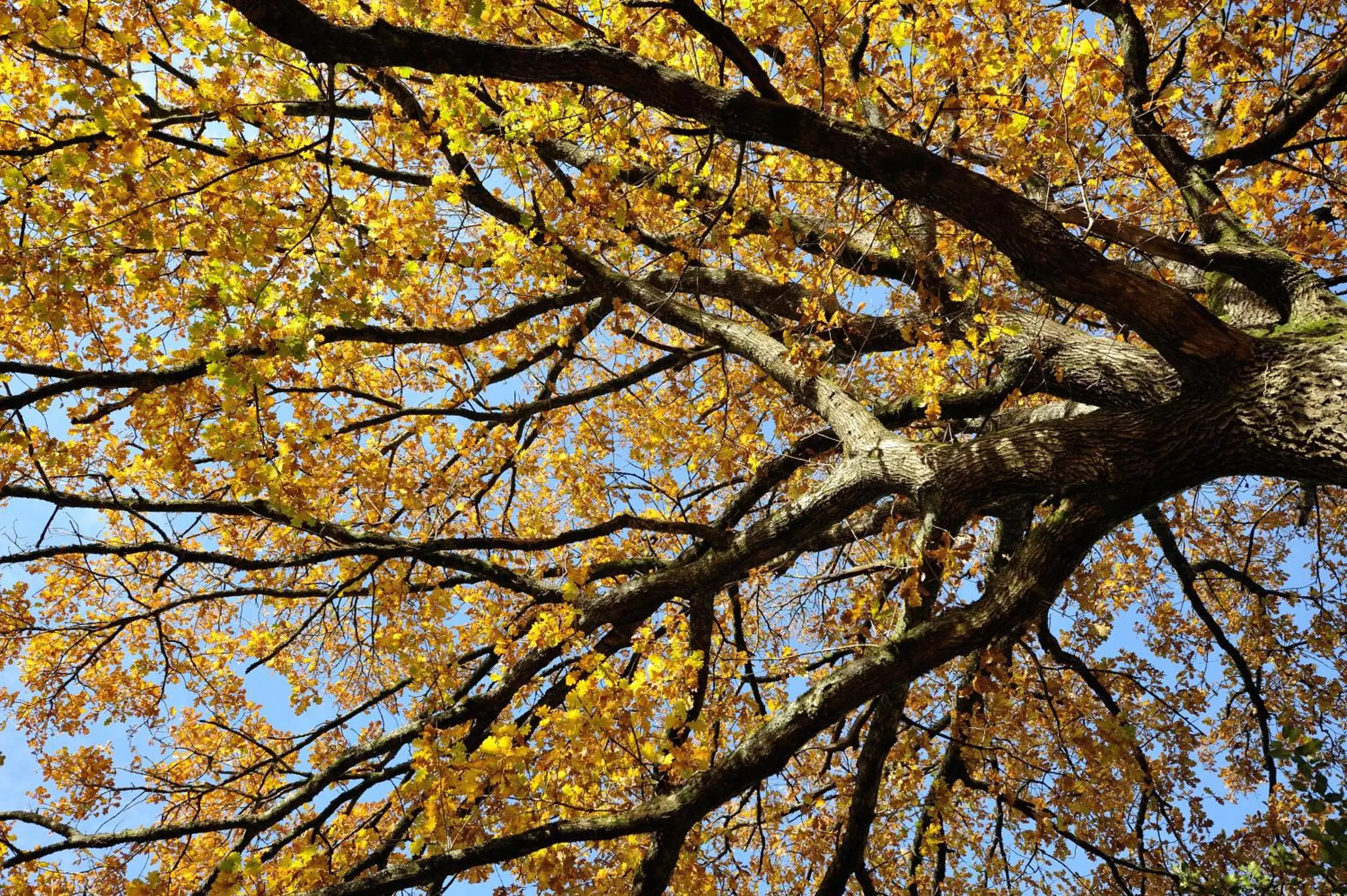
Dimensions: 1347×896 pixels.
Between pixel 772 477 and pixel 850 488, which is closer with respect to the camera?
pixel 850 488

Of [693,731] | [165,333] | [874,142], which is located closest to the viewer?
[874,142]

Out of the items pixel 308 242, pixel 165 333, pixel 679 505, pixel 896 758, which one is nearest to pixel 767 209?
pixel 679 505

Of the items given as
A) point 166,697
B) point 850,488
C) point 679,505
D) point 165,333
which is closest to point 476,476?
point 679,505

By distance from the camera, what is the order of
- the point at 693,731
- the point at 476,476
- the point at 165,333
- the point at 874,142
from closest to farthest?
the point at 874,142
the point at 693,731
the point at 165,333
the point at 476,476

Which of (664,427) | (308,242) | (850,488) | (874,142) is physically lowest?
(850,488)

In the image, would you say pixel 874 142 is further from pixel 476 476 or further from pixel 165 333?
pixel 165 333

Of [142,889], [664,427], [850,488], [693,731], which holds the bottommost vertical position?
[142,889]

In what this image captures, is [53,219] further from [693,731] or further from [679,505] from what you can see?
[693,731]

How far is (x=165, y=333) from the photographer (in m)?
5.39

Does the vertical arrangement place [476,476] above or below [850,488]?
above

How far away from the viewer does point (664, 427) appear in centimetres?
575

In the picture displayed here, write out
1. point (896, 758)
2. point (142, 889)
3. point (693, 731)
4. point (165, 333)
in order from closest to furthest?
point (142, 889), point (693, 731), point (165, 333), point (896, 758)

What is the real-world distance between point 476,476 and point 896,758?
16.5ft

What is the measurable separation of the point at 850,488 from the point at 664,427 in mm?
1908
